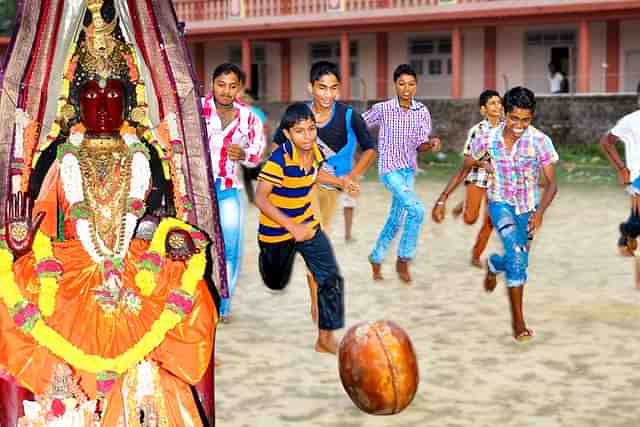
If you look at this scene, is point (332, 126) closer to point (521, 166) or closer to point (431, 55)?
point (521, 166)

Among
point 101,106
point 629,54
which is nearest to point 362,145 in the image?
point 101,106

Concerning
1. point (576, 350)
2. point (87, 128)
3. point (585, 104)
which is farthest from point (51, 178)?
point (585, 104)

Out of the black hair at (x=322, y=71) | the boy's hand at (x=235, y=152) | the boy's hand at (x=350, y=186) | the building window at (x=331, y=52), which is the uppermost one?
the building window at (x=331, y=52)

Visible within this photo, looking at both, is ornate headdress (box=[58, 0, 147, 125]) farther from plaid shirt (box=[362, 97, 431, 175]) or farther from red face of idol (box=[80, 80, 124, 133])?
plaid shirt (box=[362, 97, 431, 175])

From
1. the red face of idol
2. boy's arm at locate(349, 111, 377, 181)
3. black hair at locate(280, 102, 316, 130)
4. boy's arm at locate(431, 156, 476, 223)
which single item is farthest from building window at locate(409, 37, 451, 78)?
the red face of idol

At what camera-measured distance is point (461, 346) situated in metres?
6.88

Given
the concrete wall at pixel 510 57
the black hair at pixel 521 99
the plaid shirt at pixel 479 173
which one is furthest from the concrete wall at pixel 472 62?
the black hair at pixel 521 99

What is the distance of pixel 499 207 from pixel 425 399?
78.2 inches

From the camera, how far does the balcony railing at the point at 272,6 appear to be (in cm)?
2934

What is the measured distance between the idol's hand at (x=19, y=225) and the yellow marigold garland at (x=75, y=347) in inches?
2.3

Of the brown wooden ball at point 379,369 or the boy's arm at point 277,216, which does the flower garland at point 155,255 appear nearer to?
the brown wooden ball at point 379,369

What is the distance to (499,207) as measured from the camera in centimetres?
716

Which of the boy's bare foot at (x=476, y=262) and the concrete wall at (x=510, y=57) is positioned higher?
the concrete wall at (x=510, y=57)

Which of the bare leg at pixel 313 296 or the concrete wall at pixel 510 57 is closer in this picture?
the bare leg at pixel 313 296
